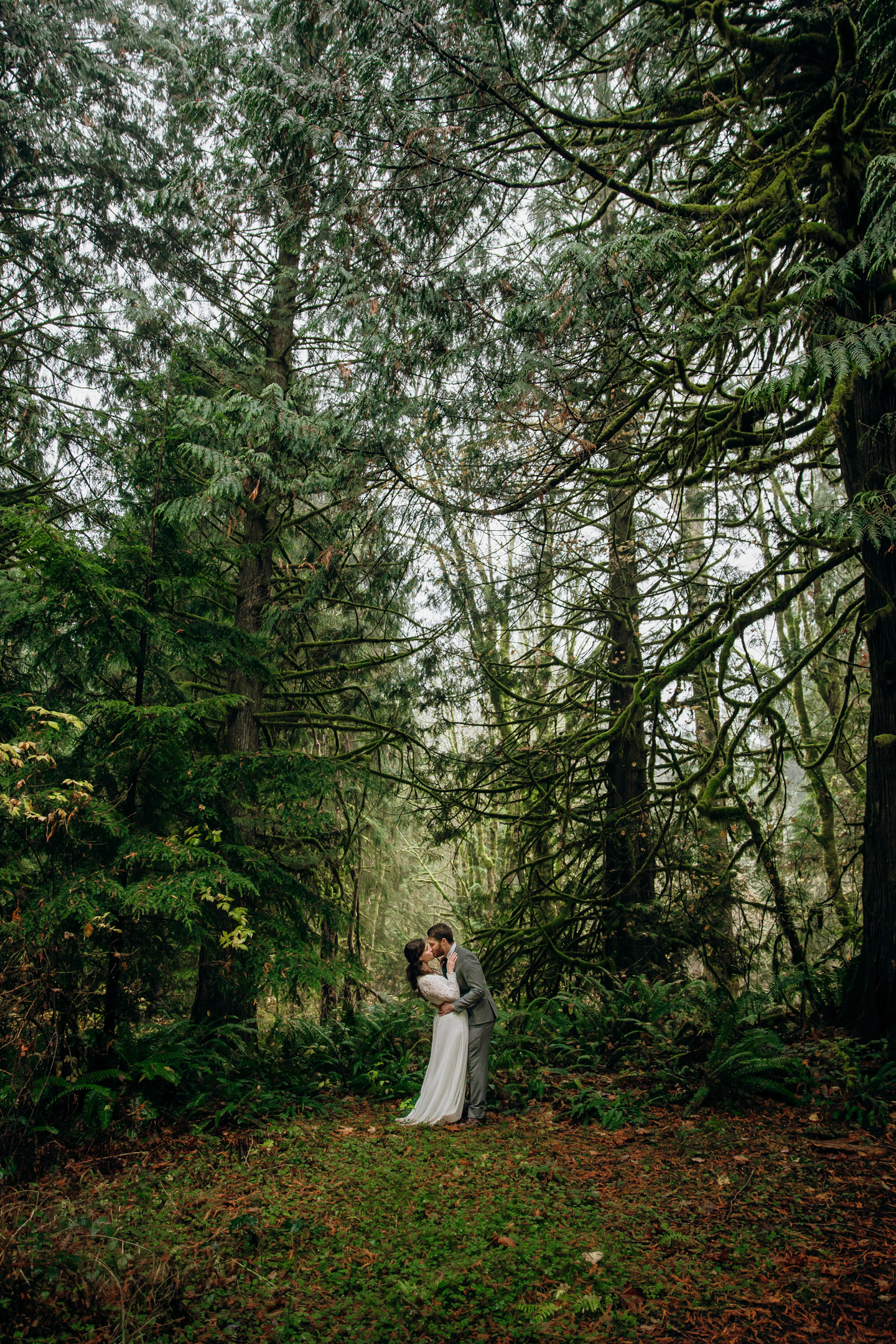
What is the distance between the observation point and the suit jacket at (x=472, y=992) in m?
6.30

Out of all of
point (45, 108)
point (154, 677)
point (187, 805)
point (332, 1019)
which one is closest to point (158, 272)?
point (45, 108)

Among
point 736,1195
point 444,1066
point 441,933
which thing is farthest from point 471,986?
point 736,1195

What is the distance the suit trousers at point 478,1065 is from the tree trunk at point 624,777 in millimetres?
1912

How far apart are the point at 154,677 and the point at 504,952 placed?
468cm

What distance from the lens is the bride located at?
6051 mm

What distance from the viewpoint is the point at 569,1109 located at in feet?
19.5

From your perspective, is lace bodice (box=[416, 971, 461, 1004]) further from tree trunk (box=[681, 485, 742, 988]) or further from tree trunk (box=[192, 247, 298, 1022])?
tree trunk (box=[681, 485, 742, 988])

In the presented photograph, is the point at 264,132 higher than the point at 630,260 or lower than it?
higher

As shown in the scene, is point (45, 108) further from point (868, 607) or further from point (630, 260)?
point (868, 607)

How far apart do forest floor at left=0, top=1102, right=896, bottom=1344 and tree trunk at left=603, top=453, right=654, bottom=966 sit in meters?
2.79

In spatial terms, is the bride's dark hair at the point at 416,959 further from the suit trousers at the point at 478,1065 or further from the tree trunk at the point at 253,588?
the tree trunk at the point at 253,588

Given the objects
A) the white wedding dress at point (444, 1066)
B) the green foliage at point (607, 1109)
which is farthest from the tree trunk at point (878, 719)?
the white wedding dress at point (444, 1066)

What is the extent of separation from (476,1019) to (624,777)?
3.48 metres

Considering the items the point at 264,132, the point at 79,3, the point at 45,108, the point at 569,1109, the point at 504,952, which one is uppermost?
the point at 79,3
